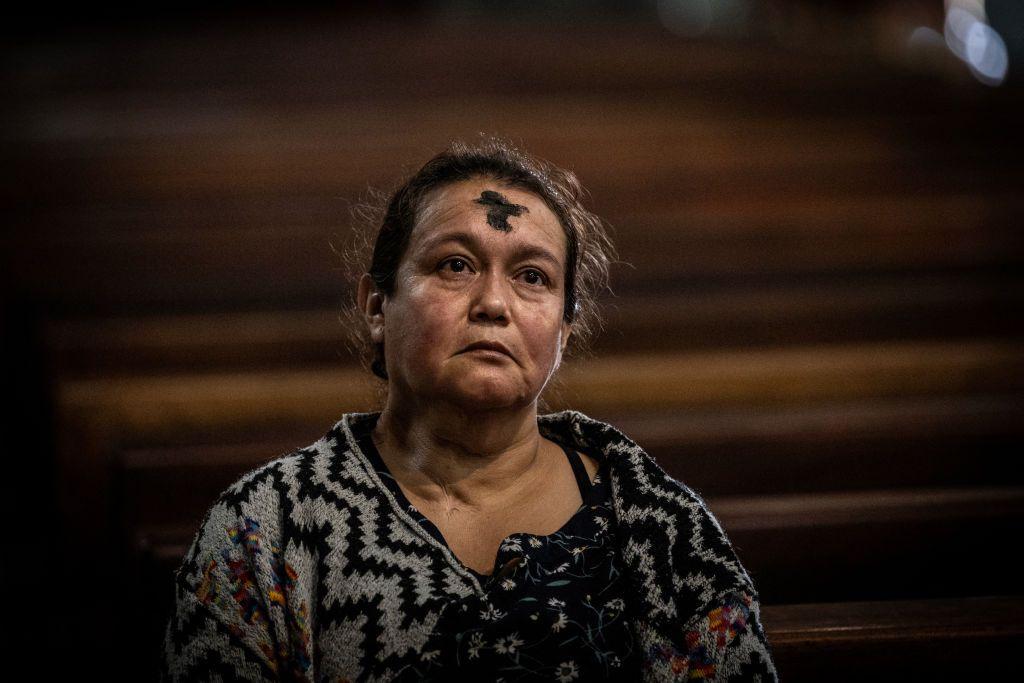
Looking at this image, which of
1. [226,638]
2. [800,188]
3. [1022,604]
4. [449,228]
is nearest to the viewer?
[226,638]

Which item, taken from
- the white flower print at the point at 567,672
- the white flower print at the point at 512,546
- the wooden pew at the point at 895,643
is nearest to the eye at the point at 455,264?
the white flower print at the point at 512,546

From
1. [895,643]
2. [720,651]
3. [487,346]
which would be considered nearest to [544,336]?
[487,346]

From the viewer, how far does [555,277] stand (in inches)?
39.1

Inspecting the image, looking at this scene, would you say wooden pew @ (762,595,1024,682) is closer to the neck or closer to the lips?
the neck

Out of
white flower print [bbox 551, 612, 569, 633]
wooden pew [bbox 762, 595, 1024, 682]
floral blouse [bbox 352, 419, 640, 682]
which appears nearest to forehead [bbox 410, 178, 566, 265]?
floral blouse [bbox 352, 419, 640, 682]

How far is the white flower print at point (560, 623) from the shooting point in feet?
2.72

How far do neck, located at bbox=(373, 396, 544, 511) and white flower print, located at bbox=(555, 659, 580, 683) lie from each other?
0.70 ft

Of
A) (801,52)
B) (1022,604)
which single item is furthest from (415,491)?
(801,52)

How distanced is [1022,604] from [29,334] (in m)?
2.16

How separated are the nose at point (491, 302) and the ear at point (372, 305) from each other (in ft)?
0.54

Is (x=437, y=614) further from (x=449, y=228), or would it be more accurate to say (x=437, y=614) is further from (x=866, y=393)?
(x=866, y=393)

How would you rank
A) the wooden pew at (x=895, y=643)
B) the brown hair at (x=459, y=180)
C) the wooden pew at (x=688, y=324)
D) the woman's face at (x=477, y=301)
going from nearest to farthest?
the woman's face at (x=477, y=301) → the brown hair at (x=459, y=180) → the wooden pew at (x=895, y=643) → the wooden pew at (x=688, y=324)

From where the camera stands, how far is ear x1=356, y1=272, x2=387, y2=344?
3.44ft

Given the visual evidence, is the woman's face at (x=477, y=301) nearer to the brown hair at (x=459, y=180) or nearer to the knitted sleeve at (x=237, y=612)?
the brown hair at (x=459, y=180)
